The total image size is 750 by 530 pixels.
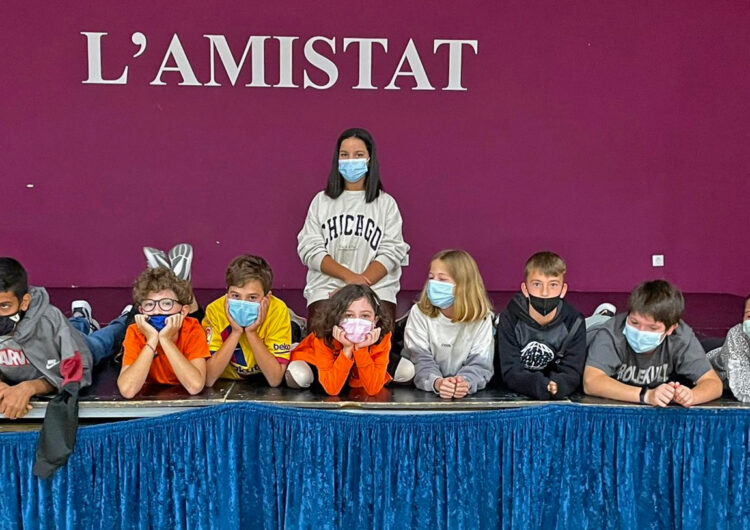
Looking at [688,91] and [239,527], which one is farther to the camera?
[688,91]

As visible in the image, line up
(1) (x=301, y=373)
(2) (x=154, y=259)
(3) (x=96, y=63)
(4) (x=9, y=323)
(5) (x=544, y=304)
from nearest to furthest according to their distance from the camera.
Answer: (4) (x=9, y=323), (1) (x=301, y=373), (5) (x=544, y=304), (2) (x=154, y=259), (3) (x=96, y=63)

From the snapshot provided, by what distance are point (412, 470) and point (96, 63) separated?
447cm

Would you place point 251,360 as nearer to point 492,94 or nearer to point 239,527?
point 239,527

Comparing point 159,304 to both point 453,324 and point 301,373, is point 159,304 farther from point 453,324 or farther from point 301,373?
point 453,324

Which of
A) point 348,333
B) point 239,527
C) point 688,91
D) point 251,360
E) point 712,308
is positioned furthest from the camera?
point 688,91

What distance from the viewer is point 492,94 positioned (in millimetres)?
5973

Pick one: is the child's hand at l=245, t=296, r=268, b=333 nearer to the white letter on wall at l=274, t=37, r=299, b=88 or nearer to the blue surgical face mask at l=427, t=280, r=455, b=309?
the blue surgical face mask at l=427, t=280, r=455, b=309

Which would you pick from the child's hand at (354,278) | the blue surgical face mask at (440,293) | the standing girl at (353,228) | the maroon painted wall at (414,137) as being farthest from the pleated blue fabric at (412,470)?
the maroon painted wall at (414,137)

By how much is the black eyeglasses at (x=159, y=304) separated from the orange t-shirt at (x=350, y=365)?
473 millimetres

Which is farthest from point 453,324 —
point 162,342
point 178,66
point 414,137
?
point 178,66

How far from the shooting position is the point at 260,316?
9.25 ft

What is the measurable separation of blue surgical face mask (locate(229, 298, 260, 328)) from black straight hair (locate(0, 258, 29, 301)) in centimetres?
69

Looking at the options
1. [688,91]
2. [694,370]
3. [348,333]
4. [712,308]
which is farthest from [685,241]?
[348,333]

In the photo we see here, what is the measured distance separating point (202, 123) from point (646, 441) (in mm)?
4352
